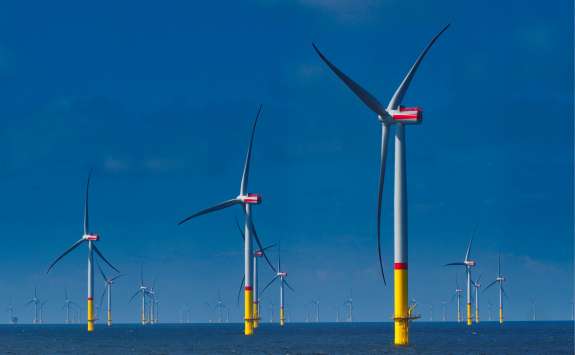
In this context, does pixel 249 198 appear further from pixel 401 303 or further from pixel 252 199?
pixel 401 303

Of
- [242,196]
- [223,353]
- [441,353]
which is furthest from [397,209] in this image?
[242,196]

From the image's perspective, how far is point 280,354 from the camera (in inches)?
4569

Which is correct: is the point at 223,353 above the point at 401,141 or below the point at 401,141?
below

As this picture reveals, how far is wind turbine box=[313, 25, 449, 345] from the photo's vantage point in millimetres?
74812

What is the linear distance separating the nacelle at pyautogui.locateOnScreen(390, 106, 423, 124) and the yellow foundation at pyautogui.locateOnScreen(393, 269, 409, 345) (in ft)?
40.8

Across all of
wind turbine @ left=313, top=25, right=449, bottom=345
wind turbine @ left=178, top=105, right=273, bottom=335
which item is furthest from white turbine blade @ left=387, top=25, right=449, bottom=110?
wind turbine @ left=178, top=105, right=273, bottom=335

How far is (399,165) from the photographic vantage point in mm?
77438

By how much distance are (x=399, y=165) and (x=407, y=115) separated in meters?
4.33

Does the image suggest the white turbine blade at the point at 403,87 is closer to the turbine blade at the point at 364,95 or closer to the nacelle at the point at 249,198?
the turbine blade at the point at 364,95

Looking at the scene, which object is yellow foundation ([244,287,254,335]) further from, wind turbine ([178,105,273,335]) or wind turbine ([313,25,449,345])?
wind turbine ([313,25,449,345])

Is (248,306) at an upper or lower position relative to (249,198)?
lower

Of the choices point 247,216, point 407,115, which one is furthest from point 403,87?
point 247,216

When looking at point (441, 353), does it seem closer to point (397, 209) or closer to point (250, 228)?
point (250, 228)

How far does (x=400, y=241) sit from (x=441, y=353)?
44.6 meters
